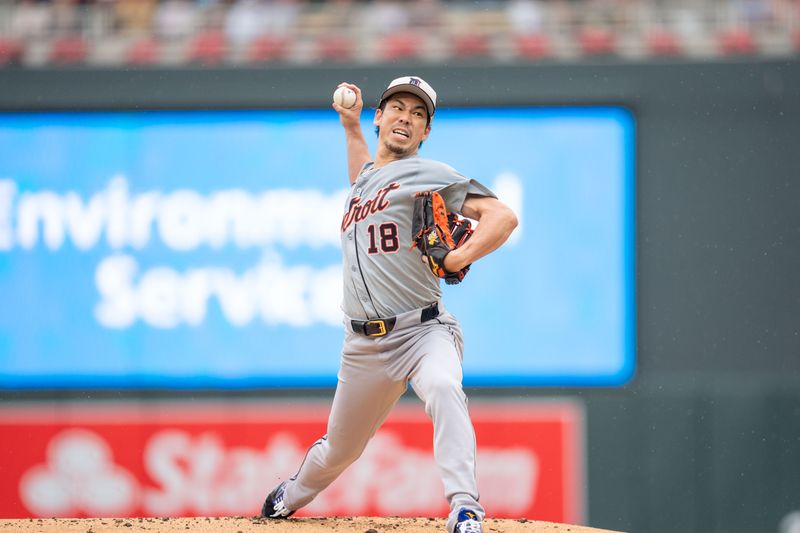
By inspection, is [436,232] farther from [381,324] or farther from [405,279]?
[381,324]

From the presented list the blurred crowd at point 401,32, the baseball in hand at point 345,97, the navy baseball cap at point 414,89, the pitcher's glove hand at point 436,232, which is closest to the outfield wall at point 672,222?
the blurred crowd at point 401,32

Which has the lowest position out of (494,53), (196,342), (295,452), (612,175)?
(295,452)

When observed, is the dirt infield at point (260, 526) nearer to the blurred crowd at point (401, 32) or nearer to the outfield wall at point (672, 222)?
the outfield wall at point (672, 222)

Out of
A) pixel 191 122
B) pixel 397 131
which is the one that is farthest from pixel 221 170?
pixel 397 131

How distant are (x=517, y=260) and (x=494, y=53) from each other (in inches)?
52.7

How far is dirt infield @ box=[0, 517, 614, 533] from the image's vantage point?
398cm

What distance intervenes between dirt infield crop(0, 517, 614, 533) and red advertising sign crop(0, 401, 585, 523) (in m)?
2.31

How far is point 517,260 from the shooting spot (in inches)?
271

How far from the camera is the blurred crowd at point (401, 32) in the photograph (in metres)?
7.14

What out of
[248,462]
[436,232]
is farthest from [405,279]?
[248,462]

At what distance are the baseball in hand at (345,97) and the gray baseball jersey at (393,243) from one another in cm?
42

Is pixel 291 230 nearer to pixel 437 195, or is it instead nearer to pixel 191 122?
pixel 191 122

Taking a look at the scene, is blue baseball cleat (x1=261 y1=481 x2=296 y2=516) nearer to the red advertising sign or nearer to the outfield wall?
the red advertising sign

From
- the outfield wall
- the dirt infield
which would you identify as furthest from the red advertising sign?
the dirt infield
